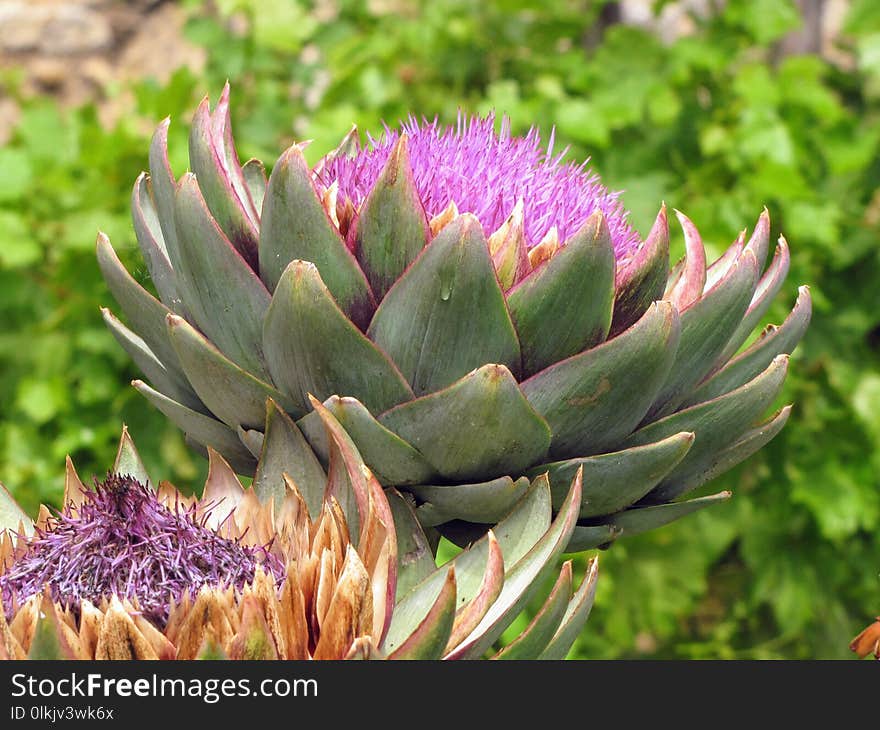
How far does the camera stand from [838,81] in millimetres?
1813

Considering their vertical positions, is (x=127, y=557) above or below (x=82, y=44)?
below

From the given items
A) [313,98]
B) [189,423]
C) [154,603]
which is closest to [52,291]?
[313,98]

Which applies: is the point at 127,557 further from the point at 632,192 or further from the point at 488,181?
the point at 632,192

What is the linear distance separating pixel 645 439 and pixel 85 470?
45.9 inches

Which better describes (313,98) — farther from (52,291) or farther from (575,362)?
(575,362)

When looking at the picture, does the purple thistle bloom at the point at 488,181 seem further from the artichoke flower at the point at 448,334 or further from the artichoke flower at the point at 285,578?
the artichoke flower at the point at 285,578

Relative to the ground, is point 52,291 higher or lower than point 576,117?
lower

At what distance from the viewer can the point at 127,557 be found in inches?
23.3

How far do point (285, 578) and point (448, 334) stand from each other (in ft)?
0.50

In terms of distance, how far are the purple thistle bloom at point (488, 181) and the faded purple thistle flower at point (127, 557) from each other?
0.22 m

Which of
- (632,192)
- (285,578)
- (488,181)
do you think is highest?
(632,192)

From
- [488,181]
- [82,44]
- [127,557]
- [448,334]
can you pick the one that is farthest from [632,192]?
[82,44]

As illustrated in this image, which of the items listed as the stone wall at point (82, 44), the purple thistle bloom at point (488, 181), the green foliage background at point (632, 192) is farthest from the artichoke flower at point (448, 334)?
the stone wall at point (82, 44)
